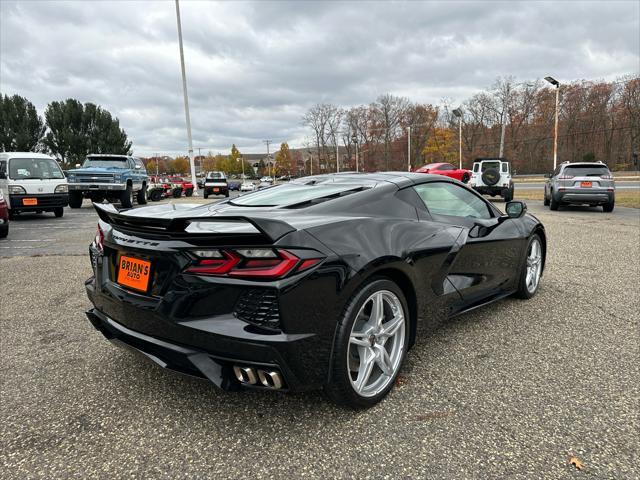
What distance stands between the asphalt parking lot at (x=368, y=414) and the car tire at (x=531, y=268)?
0.39m

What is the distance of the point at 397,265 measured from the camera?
7.99 feet

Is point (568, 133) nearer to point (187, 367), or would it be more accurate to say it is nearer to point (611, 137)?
point (611, 137)

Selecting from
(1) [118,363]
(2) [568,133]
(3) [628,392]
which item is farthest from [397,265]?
(2) [568,133]

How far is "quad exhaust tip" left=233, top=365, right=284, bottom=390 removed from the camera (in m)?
1.97

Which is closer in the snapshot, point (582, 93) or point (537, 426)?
point (537, 426)

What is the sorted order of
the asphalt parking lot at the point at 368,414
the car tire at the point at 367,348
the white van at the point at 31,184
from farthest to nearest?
the white van at the point at 31,184 → the car tire at the point at 367,348 → the asphalt parking lot at the point at 368,414

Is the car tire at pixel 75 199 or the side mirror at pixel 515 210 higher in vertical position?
the side mirror at pixel 515 210

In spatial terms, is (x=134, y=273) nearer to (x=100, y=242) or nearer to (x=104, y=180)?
(x=100, y=242)

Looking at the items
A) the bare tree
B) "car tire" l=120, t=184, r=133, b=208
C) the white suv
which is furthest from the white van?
the bare tree

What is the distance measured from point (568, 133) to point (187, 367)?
65153 mm

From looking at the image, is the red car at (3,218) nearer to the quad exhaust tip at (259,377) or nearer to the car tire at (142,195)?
the quad exhaust tip at (259,377)

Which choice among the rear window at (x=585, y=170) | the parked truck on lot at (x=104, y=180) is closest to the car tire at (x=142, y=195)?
the parked truck on lot at (x=104, y=180)

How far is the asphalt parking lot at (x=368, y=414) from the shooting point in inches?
75.9

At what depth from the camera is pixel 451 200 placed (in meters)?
3.44
